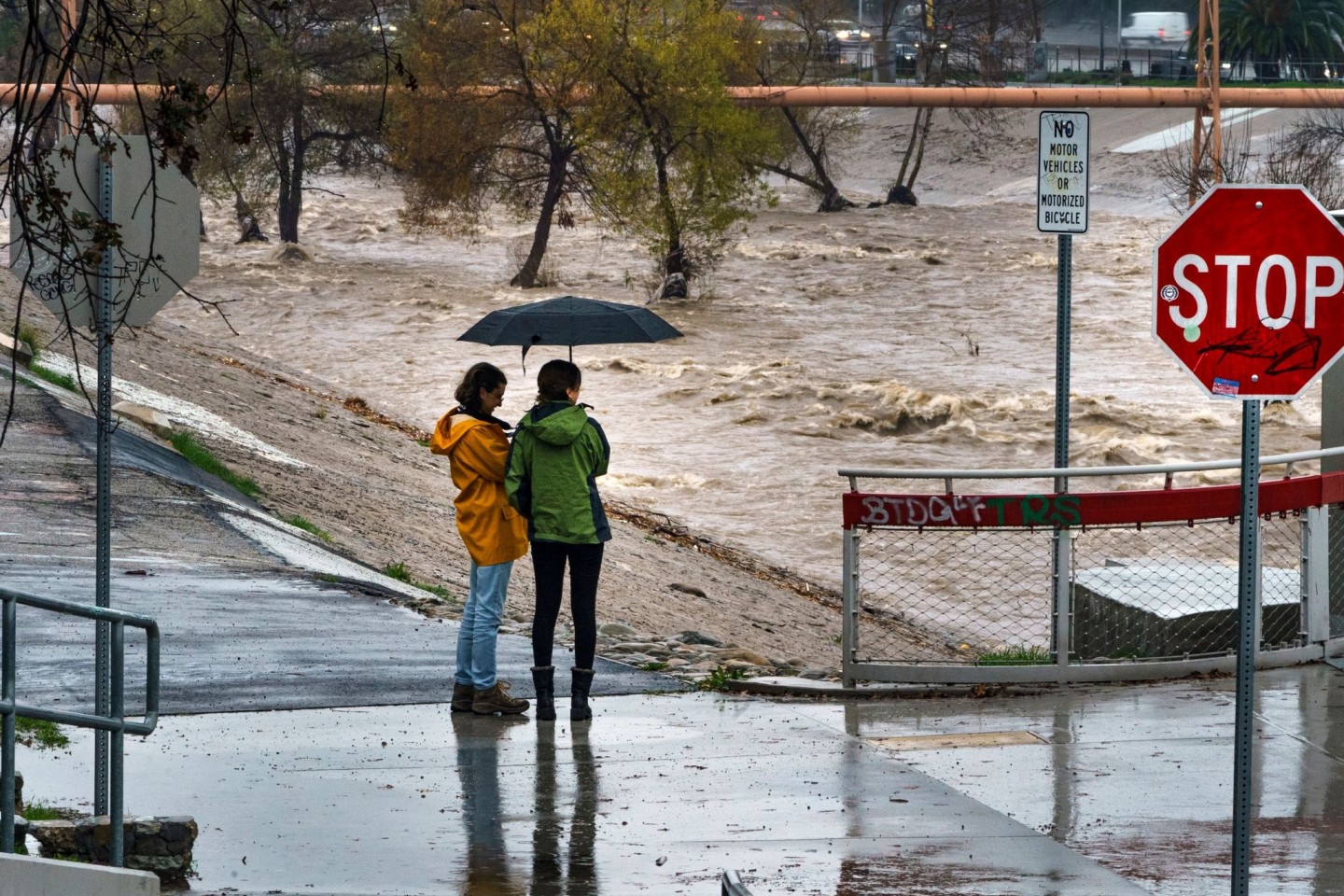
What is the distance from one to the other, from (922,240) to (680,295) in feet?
44.9

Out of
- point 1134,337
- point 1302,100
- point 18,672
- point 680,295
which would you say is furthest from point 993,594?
point 1302,100

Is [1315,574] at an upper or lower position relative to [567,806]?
upper

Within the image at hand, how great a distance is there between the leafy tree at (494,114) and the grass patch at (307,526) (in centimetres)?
3418

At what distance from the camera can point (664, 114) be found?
160 ft

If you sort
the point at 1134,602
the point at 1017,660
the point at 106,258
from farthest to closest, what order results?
the point at 1134,602 < the point at 1017,660 < the point at 106,258

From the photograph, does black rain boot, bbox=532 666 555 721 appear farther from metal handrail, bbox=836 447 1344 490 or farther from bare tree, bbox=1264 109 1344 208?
bare tree, bbox=1264 109 1344 208

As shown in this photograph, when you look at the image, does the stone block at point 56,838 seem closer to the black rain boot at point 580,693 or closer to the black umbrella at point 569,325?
the black rain boot at point 580,693

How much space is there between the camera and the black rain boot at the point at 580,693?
28.3 feet

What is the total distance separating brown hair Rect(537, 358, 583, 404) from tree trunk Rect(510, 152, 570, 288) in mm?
41491

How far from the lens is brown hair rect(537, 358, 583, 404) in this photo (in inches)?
333

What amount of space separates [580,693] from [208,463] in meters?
9.43

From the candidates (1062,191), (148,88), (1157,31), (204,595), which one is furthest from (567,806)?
(1157,31)

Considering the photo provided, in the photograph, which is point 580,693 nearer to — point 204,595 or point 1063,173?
point 1063,173

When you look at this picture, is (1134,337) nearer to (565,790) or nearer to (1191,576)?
(1191,576)
